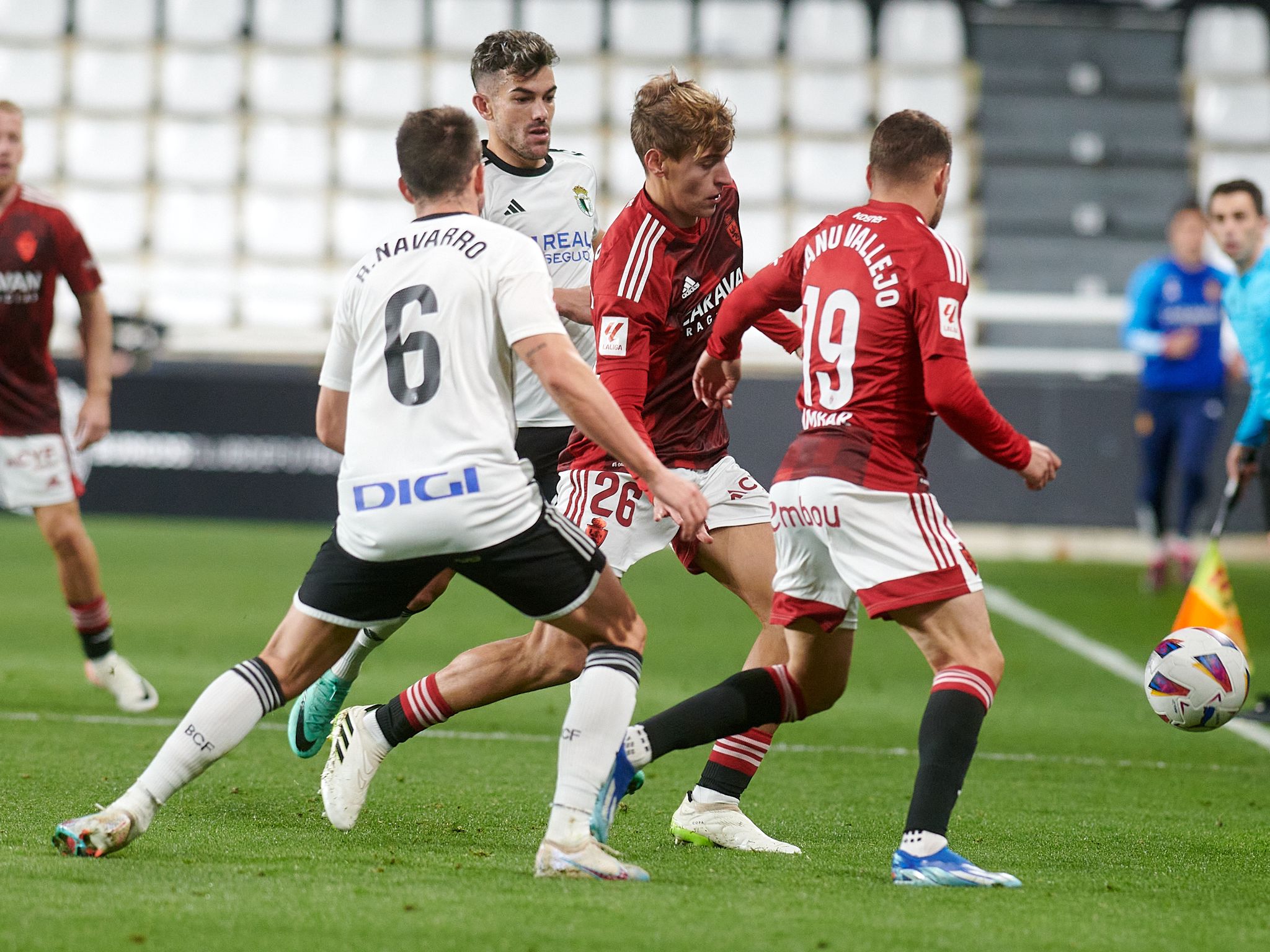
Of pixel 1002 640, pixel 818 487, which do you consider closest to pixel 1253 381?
pixel 1002 640

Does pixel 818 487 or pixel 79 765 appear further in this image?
pixel 79 765

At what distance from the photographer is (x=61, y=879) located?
3383mm

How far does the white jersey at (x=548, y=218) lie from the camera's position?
16.4 ft

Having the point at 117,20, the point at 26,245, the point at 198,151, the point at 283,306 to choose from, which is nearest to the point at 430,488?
the point at 26,245

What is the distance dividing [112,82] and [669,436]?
694 inches

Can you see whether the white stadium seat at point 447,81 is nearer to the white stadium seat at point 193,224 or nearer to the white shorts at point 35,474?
the white stadium seat at point 193,224

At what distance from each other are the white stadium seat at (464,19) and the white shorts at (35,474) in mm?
14860

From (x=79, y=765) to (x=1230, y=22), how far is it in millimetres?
19540

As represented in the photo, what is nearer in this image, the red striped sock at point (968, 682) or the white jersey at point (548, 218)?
the red striped sock at point (968, 682)

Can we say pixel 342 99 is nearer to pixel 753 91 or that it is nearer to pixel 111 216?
pixel 111 216

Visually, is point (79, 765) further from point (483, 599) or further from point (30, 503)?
point (483, 599)

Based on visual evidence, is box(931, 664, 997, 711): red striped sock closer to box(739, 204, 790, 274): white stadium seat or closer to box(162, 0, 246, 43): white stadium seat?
box(739, 204, 790, 274): white stadium seat

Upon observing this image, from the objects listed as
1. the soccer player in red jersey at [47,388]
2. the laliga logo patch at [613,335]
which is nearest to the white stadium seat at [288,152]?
the soccer player in red jersey at [47,388]

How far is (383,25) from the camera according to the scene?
20469 mm
